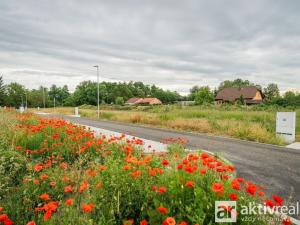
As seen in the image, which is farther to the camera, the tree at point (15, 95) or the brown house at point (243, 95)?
the tree at point (15, 95)

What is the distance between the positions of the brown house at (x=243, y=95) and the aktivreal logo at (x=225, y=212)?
2596 inches

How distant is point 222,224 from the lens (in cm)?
238

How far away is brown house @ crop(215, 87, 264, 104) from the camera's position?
6488cm

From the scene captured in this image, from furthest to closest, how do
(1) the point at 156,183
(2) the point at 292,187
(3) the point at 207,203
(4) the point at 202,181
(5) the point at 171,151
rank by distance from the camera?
(5) the point at 171,151 → (2) the point at 292,187 → (1) the point at 156,183 → (4) the point at 202,181 → (3) the point at 207,203

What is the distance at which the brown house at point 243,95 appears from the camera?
6488 centimetres

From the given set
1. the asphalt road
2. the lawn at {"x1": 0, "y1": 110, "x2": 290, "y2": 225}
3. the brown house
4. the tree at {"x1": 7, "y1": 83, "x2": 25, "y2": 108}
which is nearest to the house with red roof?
the brown house

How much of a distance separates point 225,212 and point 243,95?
2704 inches

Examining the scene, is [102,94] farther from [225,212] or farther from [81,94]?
[225,212]

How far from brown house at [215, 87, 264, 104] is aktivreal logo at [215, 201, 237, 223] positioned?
6593 cm

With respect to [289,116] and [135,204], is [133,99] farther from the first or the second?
[135,204]

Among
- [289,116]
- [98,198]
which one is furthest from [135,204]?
[289,116]

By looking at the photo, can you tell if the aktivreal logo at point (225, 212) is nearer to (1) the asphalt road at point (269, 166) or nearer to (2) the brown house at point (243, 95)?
(1) the asphalt road at point (269, 166)

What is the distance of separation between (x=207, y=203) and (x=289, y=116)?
1169 centimetres

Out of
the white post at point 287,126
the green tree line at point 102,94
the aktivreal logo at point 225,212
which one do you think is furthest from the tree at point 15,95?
the aktivreal logo at point 225,212
